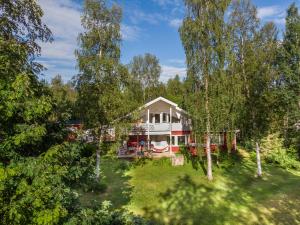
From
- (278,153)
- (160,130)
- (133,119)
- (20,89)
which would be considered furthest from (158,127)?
(20,89)

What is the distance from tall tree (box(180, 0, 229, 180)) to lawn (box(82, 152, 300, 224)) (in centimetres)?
274

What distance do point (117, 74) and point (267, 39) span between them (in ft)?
79.4

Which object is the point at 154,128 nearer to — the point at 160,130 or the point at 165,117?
the point at 160,130

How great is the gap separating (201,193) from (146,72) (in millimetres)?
54576

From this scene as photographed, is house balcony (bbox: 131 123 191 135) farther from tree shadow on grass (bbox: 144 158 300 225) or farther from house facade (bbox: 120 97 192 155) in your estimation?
tree shadow on grass (bbox: 144 158 300 225)

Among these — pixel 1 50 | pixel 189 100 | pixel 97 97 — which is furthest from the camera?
pixel 189 100

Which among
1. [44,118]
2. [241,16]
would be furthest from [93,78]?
[241,16]

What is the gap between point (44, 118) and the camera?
34.1 ft

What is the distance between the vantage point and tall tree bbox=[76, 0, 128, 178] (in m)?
23.7

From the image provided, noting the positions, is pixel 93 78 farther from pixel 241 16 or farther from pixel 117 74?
pixel 241 16

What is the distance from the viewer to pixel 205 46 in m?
26.8

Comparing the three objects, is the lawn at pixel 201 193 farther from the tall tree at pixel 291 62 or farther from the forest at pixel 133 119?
the tall tree at pixel 291 62

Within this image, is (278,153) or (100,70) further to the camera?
(278,153)

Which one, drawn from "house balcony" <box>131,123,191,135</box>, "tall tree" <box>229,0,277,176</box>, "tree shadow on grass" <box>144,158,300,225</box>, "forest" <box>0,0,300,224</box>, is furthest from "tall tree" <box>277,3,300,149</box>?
"house balcony" <box>131,123,191,135</box>
